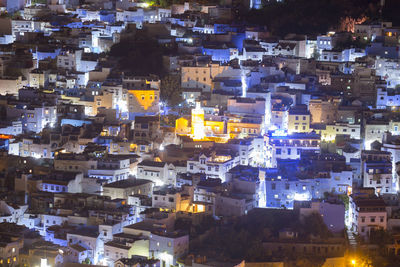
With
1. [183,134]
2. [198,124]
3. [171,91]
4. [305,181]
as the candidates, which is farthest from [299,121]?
[171,91]

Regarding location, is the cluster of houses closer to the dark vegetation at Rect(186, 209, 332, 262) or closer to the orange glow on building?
the orange glow on building

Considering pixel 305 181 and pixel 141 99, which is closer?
pixel 305 181

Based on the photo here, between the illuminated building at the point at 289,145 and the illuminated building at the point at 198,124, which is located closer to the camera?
the illuminated building at the point at 289,145

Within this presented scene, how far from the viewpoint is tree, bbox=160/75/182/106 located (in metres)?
40.5

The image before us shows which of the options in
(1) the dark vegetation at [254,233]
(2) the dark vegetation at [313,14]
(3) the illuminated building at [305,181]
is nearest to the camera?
(1) the dark vegetation at [254,233]

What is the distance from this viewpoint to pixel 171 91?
40.9m

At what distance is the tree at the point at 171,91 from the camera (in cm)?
4053

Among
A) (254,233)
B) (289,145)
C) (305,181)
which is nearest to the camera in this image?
(254,233)

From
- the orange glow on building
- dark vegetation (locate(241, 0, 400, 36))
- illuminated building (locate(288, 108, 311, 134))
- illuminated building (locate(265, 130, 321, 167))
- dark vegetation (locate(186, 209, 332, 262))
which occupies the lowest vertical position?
dark vegetation (locate(186, 209, 332, 262))

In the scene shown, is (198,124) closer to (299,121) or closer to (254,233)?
(299,121)

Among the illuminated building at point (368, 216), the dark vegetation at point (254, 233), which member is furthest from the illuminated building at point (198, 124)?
the illuminated building at point (368, 216)

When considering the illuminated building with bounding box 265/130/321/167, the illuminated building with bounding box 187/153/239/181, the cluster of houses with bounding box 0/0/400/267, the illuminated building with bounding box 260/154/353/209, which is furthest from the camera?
the illuminated building with bounding box 265/130/321/167

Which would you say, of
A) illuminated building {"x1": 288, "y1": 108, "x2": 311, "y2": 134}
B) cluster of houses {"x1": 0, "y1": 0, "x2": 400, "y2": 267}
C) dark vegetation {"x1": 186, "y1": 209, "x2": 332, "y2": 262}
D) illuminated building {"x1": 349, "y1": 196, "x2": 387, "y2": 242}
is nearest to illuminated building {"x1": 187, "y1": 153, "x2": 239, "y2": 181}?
cluster of houses {"x1": 0, "y1": 0, "x2": 400, "y2": 267}

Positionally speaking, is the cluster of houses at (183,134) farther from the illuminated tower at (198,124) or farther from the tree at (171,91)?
the tree at (171,91)
